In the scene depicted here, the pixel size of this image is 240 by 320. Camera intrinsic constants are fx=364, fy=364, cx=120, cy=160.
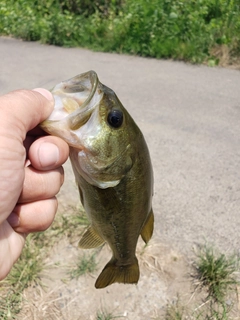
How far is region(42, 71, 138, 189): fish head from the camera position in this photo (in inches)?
53.1

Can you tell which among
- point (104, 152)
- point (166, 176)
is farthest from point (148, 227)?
point (166, 176)

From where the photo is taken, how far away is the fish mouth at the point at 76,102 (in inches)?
52.3

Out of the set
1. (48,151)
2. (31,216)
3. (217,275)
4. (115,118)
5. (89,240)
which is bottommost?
(217,275)

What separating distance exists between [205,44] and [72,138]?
5.55 metres

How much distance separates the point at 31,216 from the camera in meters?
1.66

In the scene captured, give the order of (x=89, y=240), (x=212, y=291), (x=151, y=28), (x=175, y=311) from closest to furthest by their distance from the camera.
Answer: (x=89, y=240), (x=175, y=311), (x=212, y=291), (x=151, y=28)

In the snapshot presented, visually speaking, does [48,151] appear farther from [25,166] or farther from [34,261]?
[34,261]

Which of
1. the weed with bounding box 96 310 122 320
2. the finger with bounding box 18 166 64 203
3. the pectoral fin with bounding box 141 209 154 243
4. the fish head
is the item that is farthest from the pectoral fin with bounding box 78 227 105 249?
the weed with bounding box 96 310 122 320

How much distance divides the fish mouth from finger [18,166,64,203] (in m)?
0.22

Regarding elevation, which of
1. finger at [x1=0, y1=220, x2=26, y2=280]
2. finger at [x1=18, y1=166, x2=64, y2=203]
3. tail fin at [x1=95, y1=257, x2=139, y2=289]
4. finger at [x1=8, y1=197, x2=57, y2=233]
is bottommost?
tail fin at [x1=95, y1=257, x2=139, y2=289]

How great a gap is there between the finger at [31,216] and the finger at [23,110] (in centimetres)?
40

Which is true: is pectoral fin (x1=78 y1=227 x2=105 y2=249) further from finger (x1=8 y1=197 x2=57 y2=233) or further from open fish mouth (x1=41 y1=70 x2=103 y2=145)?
open fish mouth (x1=41 y1=70 x2=103 y2=145)

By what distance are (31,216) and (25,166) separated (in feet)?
0.82

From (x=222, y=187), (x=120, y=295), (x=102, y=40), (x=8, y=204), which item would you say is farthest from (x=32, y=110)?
(x=102, y=40)
